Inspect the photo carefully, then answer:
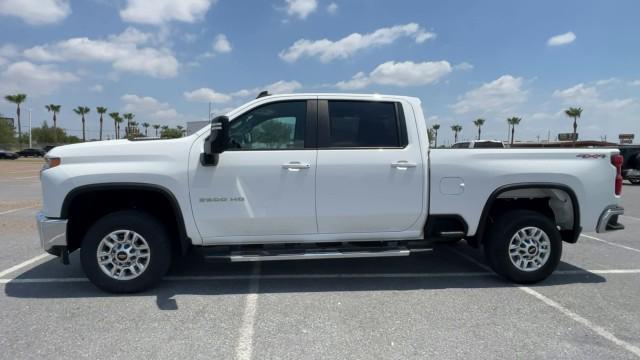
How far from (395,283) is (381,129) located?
5.66ft

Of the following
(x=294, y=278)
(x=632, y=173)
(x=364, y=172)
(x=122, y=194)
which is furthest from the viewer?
(x=632, y=173)

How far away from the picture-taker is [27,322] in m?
3.72

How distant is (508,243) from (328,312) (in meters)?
2.18

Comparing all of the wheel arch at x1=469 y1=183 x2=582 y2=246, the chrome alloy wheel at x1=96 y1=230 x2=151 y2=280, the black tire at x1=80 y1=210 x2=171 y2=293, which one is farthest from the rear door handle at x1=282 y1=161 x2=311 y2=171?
the wheel arch at x1=469 y1=183 x2=582 y2=246

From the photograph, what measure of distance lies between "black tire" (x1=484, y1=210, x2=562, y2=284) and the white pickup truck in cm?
1

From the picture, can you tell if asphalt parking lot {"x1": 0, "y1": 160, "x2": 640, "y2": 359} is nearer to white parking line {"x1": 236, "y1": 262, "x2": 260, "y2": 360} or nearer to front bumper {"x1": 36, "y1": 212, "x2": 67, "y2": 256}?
white parking line {"x1": 236, "y1": 262, "x2": 260, "y2": 360}

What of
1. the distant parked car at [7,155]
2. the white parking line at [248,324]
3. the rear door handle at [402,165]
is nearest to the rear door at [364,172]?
the rear door handle at [402,165]

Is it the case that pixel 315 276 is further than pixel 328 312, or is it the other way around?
pixel 315 276

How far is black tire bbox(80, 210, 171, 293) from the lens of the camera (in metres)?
4.30

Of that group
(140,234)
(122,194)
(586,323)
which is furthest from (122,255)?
(586,323)

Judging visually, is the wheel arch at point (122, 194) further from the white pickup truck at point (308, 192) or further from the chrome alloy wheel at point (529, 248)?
the chrome alloy wheel at point (529, 248)

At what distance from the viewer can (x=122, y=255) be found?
4348 mm

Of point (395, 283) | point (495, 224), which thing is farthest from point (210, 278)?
point (495, 224)

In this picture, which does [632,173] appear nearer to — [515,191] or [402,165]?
[515,191]
